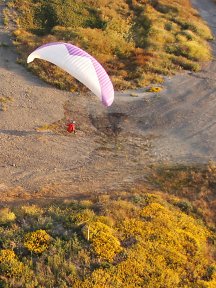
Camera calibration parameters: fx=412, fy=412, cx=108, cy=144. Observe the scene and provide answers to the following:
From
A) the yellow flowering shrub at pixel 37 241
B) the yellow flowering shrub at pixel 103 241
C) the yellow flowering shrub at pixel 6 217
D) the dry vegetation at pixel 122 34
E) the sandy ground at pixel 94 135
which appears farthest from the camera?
the dry vegetation at pixel 122 34

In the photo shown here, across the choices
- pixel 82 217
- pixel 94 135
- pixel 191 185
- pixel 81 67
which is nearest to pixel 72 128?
pixel 94 135

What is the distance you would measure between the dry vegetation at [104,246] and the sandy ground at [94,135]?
281 centimetres

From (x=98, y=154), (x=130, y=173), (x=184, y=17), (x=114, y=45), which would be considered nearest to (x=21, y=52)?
(x=114, y=45)

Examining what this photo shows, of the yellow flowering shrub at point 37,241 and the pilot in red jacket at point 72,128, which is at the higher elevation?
the yellow flowering shrub at point 37,241

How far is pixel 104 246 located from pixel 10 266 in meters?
4.20

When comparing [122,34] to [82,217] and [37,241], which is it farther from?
[37,241]

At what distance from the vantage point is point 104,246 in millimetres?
18516

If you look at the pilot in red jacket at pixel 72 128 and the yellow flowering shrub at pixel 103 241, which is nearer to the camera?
the yellow flowering shrub at pixel 103 241

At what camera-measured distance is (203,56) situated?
1620 inches

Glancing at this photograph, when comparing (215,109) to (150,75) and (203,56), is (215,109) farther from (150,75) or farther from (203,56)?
(203,56)

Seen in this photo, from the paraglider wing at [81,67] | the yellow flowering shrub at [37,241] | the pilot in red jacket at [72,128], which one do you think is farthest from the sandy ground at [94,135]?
the yellow flowering shrub at [37,241]

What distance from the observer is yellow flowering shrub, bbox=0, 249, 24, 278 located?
16.7 metres

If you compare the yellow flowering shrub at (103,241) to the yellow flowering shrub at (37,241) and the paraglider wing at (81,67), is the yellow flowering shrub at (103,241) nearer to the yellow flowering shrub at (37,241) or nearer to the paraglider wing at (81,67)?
the yellow flowering shrub at (37,241)

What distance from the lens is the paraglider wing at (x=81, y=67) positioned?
981 inches
